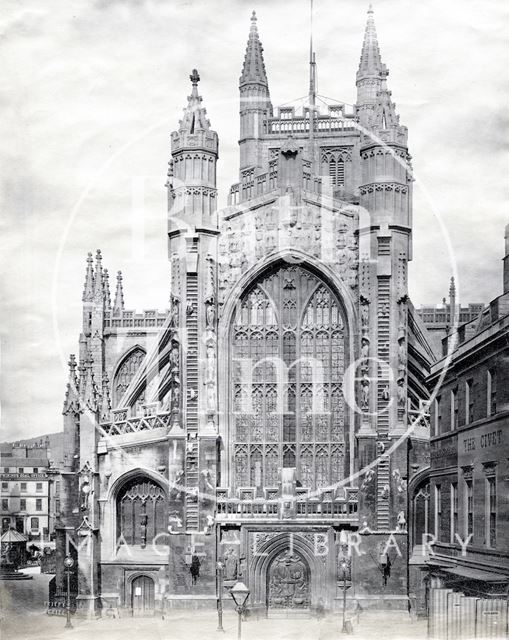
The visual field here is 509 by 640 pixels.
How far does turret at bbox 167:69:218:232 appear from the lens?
49.2 m

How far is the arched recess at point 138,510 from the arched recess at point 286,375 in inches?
129

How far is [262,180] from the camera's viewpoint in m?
50.6

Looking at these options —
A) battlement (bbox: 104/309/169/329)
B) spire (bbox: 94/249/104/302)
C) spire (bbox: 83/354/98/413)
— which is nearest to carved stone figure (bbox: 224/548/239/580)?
spire (bbox: 83/354/98/413)

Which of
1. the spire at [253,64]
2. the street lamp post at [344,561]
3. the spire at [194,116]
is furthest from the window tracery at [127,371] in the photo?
the street lamp post at [344,561]

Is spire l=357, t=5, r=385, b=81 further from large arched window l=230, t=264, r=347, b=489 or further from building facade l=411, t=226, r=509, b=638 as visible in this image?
building facade l=411, t=226, r=509, b=638

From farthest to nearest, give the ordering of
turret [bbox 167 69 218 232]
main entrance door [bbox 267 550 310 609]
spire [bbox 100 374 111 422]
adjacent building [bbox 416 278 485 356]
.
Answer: adjacent building [bbox 416 278 485 356], spire [bbox 100 374 111 422], turret [bbox 167 69 218 232], main entrance door [bbox 267 550 310 609]

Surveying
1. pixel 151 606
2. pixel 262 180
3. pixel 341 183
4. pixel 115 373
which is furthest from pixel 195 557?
pixel 341 183

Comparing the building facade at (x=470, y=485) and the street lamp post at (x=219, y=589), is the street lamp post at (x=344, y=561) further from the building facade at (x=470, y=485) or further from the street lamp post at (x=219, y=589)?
the street lamp post at (x=219, y=589)

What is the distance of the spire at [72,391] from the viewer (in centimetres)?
5162

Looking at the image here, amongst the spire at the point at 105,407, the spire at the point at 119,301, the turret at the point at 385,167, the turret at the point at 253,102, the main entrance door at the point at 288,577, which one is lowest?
the main entrance door at the point at 288,577

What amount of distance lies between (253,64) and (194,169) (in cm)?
2394

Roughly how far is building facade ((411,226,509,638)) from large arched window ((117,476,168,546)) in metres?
10.3

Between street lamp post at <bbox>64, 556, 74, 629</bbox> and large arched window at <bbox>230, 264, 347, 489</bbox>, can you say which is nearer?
street lamp post at <bbox>64, 556, 74, 629</bbox>

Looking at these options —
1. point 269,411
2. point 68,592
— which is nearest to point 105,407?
point 269,411
